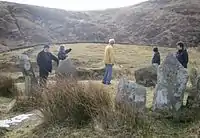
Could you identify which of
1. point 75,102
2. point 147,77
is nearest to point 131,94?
point 75,102

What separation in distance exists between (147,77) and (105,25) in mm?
31587

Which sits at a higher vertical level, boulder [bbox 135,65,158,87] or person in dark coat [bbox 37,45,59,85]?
person in dark coat [bbox 37,45,59,85]

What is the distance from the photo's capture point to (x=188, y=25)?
42.0 metres

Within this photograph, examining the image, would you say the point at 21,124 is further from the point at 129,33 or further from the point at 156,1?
the point at 156,1

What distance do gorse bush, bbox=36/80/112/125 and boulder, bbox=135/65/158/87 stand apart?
234 inches

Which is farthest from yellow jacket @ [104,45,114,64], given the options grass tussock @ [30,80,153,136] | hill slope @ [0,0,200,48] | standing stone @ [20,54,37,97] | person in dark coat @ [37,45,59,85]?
hill slope @ [0,0,200,48]

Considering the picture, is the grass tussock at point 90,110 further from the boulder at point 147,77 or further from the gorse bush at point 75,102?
the boulder at point 147,77

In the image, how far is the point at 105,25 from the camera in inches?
1836

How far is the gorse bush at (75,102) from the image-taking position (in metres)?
8.87

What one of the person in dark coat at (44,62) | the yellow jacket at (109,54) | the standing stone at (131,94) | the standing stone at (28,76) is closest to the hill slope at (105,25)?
the yellow jacket at (109,54)

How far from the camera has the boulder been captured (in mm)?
15156

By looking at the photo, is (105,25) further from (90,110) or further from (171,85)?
(90,110)

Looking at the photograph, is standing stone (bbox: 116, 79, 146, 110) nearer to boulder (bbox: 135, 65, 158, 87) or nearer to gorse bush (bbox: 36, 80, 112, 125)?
gorse bush (bbox: 36, 80, 112, 125)

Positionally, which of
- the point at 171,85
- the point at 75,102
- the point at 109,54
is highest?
the point at 109,54
